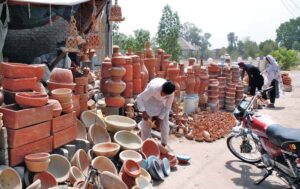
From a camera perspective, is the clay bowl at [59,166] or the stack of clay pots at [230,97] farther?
the stack of clay pots at [230,97]

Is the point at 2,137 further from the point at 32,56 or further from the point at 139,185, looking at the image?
the point at 32,56

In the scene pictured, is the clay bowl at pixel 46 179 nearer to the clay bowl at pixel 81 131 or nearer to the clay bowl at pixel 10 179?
the clay bowl at pixel 10 179

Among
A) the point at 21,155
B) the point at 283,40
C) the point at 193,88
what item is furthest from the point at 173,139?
the point at 283,40

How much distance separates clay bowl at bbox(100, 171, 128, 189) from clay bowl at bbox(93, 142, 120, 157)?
687 mm

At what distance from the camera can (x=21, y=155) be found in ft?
12.5

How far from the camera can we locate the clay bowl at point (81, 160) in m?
4.31

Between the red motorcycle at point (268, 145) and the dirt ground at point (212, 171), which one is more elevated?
the red motorcycle at point (268, 145)

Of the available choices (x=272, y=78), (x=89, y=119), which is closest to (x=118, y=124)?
(x=89, y=119)

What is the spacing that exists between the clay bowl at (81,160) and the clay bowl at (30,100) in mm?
823

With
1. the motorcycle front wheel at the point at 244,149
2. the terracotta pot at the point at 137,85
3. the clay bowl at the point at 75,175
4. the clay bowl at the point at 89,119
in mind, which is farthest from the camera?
the terracotta pot at the point at 137,85

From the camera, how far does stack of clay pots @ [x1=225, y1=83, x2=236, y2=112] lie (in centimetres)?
967

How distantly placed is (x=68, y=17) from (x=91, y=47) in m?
0.77

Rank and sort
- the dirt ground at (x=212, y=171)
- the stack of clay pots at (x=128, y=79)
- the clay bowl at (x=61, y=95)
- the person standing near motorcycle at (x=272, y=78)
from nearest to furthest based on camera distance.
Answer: the clay bowl at (x=61, y=95) < the dirt ground at (x=212, y=171) < the stack of clay pots at (x=128, y=79) < the person standing near motorcycle at (x=272, y=78)

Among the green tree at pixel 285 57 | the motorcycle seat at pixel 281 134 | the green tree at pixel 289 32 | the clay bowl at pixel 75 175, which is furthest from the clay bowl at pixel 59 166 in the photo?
the green tree at pixel 289 32
